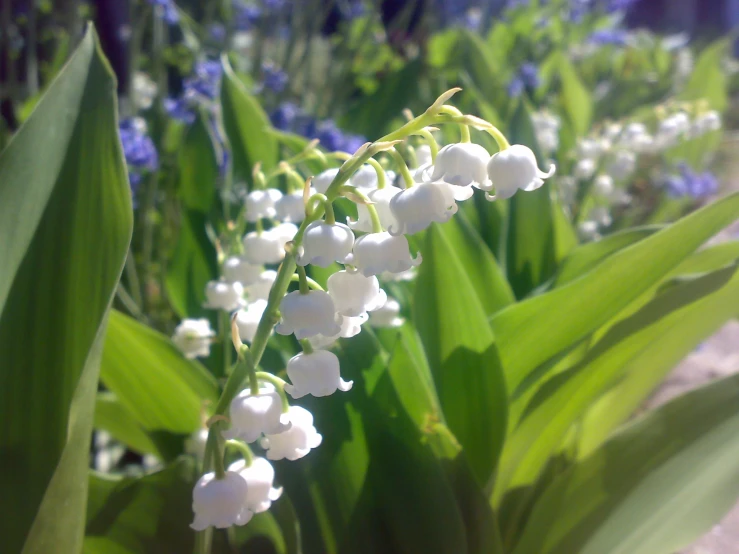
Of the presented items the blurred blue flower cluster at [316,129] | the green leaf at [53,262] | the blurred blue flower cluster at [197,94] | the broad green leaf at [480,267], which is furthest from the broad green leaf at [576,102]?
the green leaf at [53,262]

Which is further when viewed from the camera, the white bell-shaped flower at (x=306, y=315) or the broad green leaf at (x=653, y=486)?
the broad green leaf at (x=653, y=486)

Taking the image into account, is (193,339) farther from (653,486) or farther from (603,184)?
(603,184)

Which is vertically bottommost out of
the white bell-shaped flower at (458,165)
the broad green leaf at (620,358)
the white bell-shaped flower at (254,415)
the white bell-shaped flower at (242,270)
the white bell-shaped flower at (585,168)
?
the broad green leaf at (620,358)

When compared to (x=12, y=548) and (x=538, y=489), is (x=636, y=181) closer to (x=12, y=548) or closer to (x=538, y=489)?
(x=538, y=489)

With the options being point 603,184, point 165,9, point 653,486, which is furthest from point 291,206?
point 165,9

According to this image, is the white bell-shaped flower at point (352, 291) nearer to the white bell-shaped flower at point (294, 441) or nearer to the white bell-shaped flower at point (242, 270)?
the white bell-shaped flower at point (294, 441)

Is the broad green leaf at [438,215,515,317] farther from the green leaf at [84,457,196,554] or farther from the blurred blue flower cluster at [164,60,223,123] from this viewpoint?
the blurred blue flower cluster at [164,60,223,123]

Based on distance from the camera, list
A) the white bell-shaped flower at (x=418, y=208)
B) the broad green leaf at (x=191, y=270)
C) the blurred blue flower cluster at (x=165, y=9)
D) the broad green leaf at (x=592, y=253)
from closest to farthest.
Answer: the white bell-shaped flower at (x=418, y=208) < the broad green leaf at (x=592, y=253) < the broad green leaf at (x=191, y=270) < the blurred blue flower cluster at (x=165, y=9)
